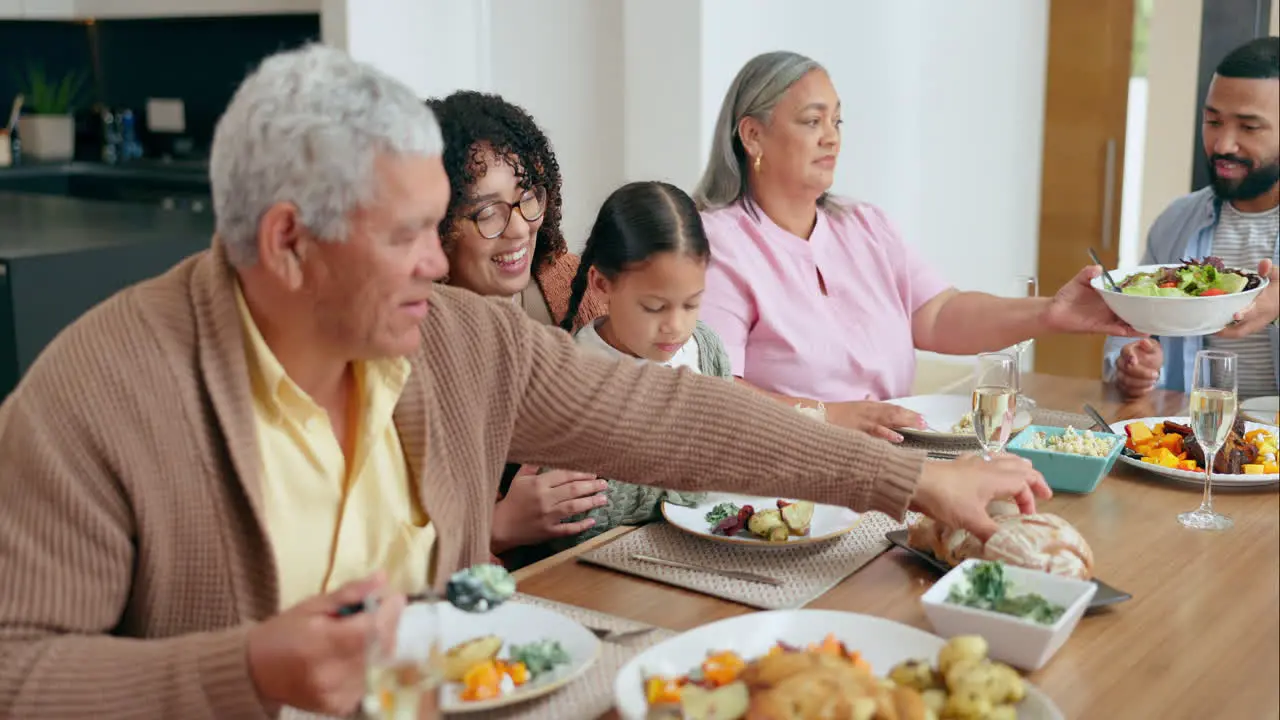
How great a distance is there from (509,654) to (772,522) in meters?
0.42

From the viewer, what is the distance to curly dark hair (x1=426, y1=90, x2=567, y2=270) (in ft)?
6.25

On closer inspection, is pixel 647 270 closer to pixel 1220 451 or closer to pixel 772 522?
pixel 772 522

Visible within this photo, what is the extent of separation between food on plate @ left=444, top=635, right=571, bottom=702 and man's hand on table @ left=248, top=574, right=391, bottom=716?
0.44 feet

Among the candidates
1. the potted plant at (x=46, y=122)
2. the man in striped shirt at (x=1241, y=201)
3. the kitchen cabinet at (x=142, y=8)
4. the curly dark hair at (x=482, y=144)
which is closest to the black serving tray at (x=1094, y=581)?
the curly dark hair at (x=482, y=144)

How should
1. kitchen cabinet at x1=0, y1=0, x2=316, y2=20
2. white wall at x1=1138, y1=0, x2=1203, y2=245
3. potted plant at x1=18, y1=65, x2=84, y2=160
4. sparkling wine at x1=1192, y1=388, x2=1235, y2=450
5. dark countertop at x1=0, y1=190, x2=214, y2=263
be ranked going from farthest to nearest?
potted plant at x1=18, y1=65, x2=84, y2=160, kitchen cabinet at x1=0, y1=0, x2=316, y2=20, white wall at x1=1138, y1=0, x2=1203, y2=245, dark countertop at x1=0, y1=190, x2=214, y2=263, sparkling wine at x1=1192, y1=388, x2=1235, y2=450

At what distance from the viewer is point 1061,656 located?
125 centimetres

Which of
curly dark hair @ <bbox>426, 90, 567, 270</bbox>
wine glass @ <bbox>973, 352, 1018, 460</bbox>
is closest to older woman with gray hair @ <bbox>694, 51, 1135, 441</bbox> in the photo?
curly dark hair @ <bbox>426, 90, 567, 270</bbox>

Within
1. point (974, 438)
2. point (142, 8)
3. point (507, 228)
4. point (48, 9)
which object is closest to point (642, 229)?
point (507, 228)

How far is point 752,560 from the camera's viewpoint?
1502mm

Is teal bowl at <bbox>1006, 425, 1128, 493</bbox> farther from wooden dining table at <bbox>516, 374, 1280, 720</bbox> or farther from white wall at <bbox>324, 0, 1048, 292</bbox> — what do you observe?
white wall at <bbox>324, 0, 1048, 292</bbox>

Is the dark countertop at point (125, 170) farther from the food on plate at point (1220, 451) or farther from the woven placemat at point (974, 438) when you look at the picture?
the food on plate at point (1220, 451)

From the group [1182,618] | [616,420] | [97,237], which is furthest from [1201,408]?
[97,237]

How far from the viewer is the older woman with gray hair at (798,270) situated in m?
2.42

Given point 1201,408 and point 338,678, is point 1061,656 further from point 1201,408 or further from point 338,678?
point 338,678
